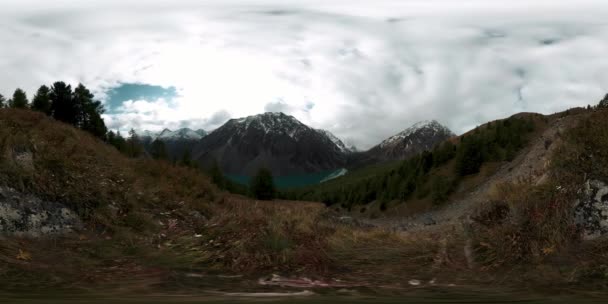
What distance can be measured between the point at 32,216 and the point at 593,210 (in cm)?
828

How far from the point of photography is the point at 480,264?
581cm

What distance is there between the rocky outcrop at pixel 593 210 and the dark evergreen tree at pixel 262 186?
71947mm

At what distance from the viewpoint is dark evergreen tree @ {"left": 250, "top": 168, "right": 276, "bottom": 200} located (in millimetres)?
77062

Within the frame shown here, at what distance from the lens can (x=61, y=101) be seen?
45.2 metres

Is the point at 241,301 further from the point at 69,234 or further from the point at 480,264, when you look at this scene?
the point at 69,234

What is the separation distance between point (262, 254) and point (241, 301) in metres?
1.95

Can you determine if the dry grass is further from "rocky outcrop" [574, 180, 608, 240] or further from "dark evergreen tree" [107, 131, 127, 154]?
"dark evergreen tree" [107, 131, 127, 154]

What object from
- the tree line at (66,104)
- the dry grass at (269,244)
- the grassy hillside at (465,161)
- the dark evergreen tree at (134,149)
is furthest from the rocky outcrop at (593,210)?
the grassy hillside at (465,161)

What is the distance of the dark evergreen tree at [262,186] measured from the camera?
7706 centimetres

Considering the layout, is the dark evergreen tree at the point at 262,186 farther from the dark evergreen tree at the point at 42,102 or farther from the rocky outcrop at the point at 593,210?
the rocky outcrop at the point at 593,210

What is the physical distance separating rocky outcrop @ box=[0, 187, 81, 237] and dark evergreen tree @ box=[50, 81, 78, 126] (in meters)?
42.5

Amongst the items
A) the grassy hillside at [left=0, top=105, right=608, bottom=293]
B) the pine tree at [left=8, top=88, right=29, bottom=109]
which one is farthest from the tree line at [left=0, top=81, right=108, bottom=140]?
the grassy hillside at [left=0, top=105, right=608, bottom=293]

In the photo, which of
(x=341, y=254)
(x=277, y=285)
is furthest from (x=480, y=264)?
(x=277, y=285)

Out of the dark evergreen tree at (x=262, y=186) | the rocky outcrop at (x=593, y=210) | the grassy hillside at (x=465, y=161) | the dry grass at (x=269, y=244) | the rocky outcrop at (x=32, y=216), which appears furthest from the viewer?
the dark evergreen tree at (x=262, y=186)
